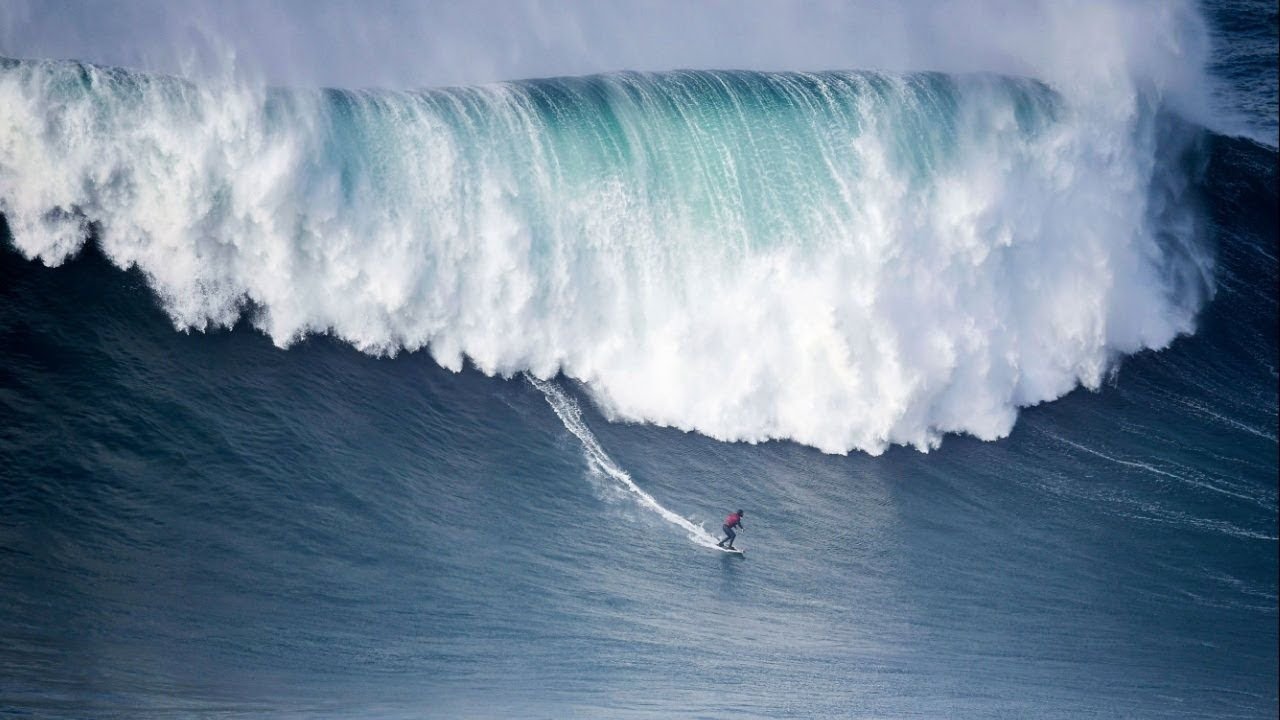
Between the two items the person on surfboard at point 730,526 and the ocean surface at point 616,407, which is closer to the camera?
the ocean surface at point 616,407

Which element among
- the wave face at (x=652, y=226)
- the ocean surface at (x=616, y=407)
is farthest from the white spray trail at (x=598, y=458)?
the wave face at (x=652, y=226)

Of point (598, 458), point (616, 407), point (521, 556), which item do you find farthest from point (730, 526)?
point (616, 407)

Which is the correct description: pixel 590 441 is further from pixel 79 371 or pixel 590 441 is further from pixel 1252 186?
pixel 1252 186

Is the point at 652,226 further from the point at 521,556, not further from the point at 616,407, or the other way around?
the point at 521,556

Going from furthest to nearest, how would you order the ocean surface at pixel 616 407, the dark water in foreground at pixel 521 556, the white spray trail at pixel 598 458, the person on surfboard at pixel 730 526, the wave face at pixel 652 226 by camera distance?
the wave face at pixel 652 226, the white spray trail at pixel 598 458, the person on surfboard at pixel 730 526, the ocean surface at pixel 616 407, the dark water in foreground at pixel 521 556

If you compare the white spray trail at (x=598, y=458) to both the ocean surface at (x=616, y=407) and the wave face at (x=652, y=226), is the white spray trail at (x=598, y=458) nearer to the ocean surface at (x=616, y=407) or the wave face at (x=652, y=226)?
the ocean surface at (x=616, y=407)

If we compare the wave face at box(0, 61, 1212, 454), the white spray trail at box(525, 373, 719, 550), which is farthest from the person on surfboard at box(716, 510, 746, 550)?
the wave face at box(0, 61, 1212, 454)

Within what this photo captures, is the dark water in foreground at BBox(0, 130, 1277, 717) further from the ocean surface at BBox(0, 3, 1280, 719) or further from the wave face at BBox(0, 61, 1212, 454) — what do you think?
the wave face at BBox(0, 61, 1212, 454)
